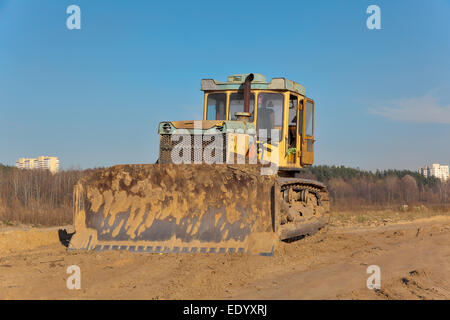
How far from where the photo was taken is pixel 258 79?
9.82 meters

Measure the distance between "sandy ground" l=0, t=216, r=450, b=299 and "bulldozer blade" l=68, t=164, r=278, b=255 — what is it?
33 cm

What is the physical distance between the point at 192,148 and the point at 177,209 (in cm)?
138

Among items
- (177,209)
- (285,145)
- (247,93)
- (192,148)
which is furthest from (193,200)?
(285,145)

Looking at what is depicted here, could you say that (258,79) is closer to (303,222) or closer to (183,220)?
(303,222)

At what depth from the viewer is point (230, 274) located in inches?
226

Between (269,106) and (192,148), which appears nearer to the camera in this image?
(192,148)

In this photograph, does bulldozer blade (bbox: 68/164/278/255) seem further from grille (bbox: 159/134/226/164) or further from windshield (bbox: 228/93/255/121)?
windshield (bbox: 228/93/255/121)

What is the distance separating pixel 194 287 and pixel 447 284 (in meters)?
3.07

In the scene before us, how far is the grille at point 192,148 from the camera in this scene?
8.27 m

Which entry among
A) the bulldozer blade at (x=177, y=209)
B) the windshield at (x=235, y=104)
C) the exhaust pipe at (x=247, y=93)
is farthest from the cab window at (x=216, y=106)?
the bulldozer blade at (x=177, y=209)

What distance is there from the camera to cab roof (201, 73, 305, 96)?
9734 millimetres

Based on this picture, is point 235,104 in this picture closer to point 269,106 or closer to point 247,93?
point 247,93

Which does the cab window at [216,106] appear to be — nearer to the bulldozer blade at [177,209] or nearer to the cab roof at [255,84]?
the cab roof at [255,84]

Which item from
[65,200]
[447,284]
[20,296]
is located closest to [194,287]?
→ [20,296]
